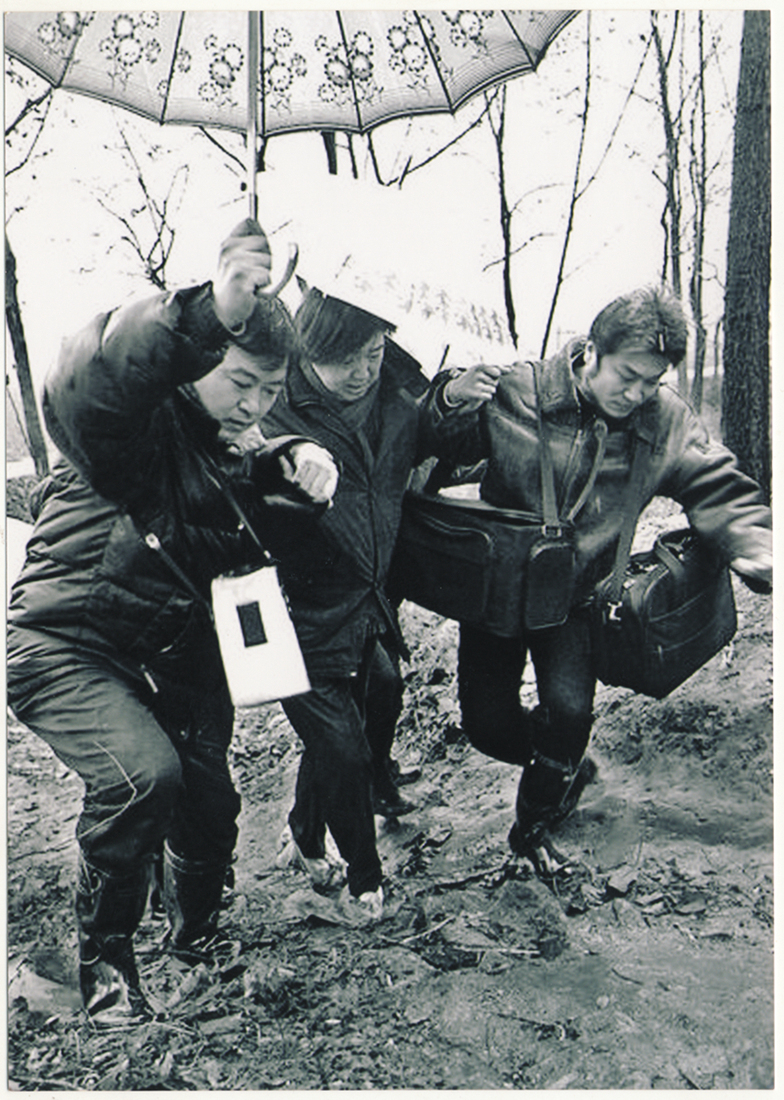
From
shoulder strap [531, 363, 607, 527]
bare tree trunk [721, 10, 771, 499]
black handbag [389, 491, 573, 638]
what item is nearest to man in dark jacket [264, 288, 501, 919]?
black handbag [389, 491, 573, 638]

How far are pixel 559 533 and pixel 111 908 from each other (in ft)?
5.31

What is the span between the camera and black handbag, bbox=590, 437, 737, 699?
9.93 ft

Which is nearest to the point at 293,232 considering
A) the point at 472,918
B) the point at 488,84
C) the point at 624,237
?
the point at 488,84

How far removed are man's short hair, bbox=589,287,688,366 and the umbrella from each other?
87 cm

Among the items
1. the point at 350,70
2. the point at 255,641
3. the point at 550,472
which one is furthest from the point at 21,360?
the point at 550,472

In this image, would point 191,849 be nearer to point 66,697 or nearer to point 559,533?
point 66,697

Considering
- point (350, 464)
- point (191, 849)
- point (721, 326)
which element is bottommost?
point (191, 849)

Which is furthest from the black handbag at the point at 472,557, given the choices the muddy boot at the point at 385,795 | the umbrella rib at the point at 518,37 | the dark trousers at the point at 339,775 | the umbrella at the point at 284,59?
the umbrella rib at the point at 518,37

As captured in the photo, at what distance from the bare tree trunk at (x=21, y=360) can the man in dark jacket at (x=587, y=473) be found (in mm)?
1380

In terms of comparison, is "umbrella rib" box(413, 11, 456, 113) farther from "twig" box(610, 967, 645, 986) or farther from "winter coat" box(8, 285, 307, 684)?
"twig" box(610, 967, 645, 986)

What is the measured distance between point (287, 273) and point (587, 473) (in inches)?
42.1

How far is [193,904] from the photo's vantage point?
2947mm

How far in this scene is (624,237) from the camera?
3.25 meters

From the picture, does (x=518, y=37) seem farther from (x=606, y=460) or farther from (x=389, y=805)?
(x=389, y=805)
